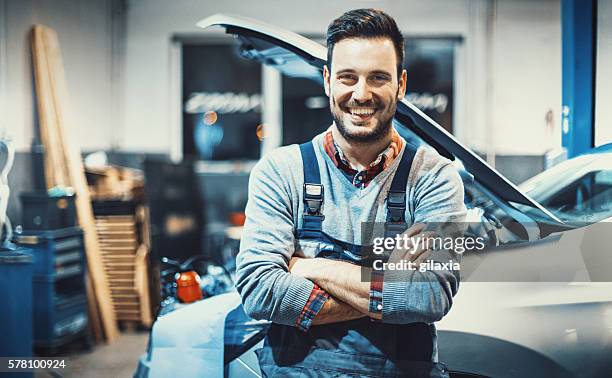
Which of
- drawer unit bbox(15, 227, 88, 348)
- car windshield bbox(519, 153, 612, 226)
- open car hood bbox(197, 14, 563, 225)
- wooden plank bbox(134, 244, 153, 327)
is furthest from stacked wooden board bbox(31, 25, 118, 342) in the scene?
car windshield bbox(519, 153, 612, 226)

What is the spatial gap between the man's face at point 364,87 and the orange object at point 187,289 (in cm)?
86

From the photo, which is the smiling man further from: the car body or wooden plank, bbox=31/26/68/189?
wooden plank, bbox=31/26/68/189

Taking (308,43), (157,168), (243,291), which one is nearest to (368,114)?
(308,43)

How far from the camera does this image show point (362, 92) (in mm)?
1591

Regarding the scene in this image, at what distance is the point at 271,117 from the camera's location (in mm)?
2988

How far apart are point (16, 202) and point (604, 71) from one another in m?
2.71

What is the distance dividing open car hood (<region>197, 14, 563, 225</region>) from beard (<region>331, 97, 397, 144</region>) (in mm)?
86

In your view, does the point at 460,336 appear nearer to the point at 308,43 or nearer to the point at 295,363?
the point at 295,363

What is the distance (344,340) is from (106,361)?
1.49m

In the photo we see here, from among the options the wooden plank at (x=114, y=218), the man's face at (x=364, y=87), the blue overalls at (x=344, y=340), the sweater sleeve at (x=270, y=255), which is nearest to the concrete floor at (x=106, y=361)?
the wooden plank at (x=114, y=218)

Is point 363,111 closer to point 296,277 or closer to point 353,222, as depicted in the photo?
point 353,222

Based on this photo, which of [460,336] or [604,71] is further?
[604,71]

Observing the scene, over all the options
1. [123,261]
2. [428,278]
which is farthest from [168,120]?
[428,278]

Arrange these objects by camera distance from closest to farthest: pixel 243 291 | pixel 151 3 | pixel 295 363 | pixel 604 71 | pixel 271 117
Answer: pixel 243 291, pixel 295 363, pixel 604 71, pixel 151 3, pixel 271 117
